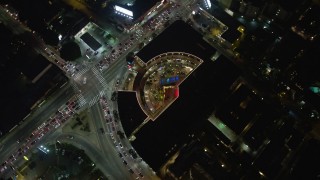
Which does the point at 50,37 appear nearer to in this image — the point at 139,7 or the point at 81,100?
the point at 81,100

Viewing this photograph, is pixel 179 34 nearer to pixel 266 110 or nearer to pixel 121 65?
pixel 121 65

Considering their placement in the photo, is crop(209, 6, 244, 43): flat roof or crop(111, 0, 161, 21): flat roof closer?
crop(209, 6, 244, 43): flat roof

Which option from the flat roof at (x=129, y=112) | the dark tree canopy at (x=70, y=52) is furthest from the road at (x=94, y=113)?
the flat roof at (x=129, y=112)

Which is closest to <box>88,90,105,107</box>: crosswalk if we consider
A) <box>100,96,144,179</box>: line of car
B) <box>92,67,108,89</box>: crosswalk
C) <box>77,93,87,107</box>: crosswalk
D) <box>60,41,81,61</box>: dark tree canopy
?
<box>100,96,144,179</box>: line of car

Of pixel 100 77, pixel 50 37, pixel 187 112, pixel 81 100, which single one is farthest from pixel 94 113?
pixel 50 37

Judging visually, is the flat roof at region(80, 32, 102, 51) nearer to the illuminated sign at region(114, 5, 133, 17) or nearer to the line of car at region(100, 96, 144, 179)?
the illuminated sign at region(114, 5, 133, 17)

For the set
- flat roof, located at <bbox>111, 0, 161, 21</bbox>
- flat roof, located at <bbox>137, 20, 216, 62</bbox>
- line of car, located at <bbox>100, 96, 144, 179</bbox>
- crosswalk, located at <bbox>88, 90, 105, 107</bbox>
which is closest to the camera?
line of car, located at <bbox>100, 96, 144, 179</bbox>
